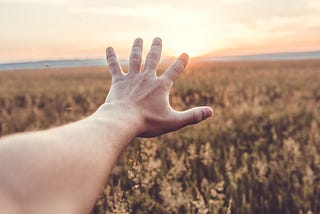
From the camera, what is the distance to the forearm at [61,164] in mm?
728

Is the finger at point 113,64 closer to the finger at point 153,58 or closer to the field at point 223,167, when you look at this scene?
the finger at point 153,58

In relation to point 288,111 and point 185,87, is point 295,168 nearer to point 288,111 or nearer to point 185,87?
point 288,111

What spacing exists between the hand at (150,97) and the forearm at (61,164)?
0.67 ft

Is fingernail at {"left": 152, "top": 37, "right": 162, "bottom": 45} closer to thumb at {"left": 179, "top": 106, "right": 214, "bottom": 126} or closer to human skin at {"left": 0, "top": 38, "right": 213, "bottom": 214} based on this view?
human skin at {"left": 0, "top": 38, "right": 213, "bottom": 214}

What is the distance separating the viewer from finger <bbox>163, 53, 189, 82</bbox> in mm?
1397

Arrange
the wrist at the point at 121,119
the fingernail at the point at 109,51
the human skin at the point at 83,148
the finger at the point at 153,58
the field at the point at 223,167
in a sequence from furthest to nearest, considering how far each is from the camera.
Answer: the field at the point at 223,167
the fingernail at the point at 109,51
the finger at the point at 153,58
the wrist at the point at 121,119
the human skin at the point at 83,148

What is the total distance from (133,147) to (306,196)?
156cm

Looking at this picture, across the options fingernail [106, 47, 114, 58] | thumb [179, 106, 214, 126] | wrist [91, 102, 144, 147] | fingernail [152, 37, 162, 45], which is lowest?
thumb [179, 106, 214, 126]

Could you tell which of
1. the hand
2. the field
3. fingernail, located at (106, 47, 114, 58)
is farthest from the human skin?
the field

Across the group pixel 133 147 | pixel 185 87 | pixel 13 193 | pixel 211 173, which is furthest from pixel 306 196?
pixel 185 87

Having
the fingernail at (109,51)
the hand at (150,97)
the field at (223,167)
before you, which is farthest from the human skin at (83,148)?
the field at (223,167)

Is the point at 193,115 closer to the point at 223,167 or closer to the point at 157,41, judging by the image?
the point at 157,41

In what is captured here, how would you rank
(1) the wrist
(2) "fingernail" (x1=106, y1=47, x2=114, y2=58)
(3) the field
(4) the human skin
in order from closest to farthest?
(4) the human skin < (1) the wrist < (2) "fingernail" (x1=106, y1=47, x2=114, y2=58) < (3) the field

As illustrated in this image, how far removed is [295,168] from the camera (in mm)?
3035
